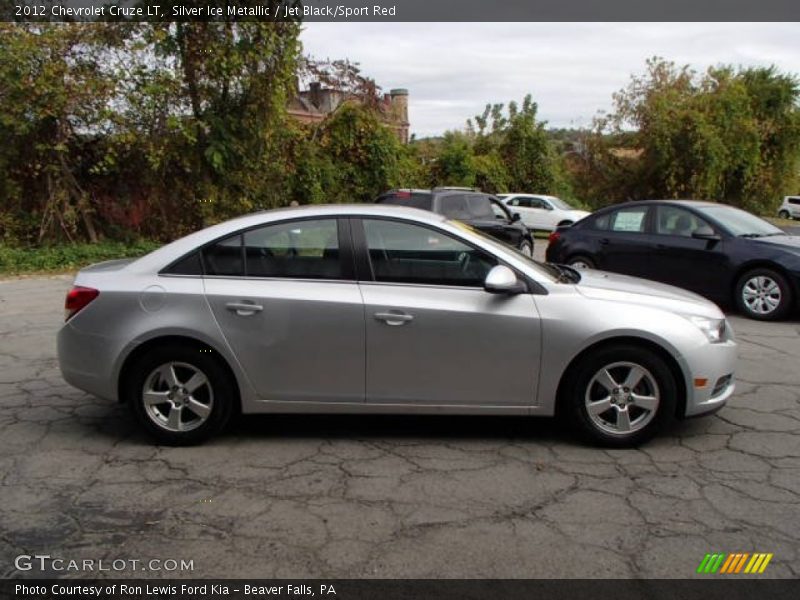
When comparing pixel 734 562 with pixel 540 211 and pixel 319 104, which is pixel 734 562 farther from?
pixel 540 211

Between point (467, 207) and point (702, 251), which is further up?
point (467, 207)

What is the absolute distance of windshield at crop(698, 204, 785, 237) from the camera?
30.0ft

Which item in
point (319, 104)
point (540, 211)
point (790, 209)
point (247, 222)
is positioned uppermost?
point (319, 104)

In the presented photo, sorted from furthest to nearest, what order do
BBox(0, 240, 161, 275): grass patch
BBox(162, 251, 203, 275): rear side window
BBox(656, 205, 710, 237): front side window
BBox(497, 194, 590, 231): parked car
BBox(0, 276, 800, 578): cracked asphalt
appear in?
BBox(497, 194, 590, 231): parked car < BBox(0, 240, 161, 275): grass patch < BBox(656, 205, 710, 237): front side window < BBox(162, 251, 203, 275): rear side window < BBox(0, 276, 800, 578): cracked asphalt

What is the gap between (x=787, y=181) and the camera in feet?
103

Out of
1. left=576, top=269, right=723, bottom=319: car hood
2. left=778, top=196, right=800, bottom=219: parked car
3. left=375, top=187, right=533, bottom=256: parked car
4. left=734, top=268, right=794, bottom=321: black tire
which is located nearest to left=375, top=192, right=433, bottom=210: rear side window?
left=375, top=187, right=533, bottom=256: parked car

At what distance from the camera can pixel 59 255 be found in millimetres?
13758

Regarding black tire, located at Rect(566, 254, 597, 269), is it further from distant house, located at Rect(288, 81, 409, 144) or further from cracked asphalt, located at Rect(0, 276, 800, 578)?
distant house, located at Rect(288, 81, 409, 144)

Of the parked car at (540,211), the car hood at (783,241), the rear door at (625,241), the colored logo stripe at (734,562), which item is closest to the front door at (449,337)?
the colored logo stripe at (734,562)

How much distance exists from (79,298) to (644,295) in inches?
142

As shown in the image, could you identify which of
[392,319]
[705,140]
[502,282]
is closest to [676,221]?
[502,282]

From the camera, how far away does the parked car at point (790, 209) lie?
145ft

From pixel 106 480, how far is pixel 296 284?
62.3 inches

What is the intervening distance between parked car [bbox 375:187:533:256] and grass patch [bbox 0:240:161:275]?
5586 mm
